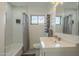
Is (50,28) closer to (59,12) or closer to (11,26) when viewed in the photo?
(59,12)

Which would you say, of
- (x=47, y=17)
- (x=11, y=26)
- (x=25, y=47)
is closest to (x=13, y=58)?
(x=25, y=47)

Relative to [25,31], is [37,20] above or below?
above

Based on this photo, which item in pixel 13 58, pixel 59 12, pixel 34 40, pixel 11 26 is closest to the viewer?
pixel 13 58

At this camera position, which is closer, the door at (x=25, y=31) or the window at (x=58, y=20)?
the window at (x=58, y=20)

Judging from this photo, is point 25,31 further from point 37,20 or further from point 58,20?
point 58,20

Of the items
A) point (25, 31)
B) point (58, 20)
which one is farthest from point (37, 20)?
point (58, 20)

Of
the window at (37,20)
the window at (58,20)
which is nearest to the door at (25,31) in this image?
the window at (37,20)

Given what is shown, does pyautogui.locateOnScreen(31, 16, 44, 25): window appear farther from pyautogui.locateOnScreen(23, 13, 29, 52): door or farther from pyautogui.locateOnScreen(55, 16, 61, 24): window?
pyautogui.locateOnScreen(55, 16, 61, 24): window

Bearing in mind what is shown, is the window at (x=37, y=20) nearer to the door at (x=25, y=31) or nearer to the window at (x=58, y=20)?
the door at (x=25, y=31)

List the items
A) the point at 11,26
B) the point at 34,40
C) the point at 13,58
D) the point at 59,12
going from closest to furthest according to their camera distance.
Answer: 1. the point at 13,58
2. the point at 59,12
3. the point at 34,40
4. the point at 11,26

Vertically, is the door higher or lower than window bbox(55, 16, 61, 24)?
lower

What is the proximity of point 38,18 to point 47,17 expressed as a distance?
0.26 m

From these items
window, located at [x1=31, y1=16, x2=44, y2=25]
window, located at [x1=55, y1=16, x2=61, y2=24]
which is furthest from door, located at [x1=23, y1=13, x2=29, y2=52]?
window, located at [x1=55, y1=16, x2=61, y2=24]

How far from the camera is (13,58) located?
0.97 metres
